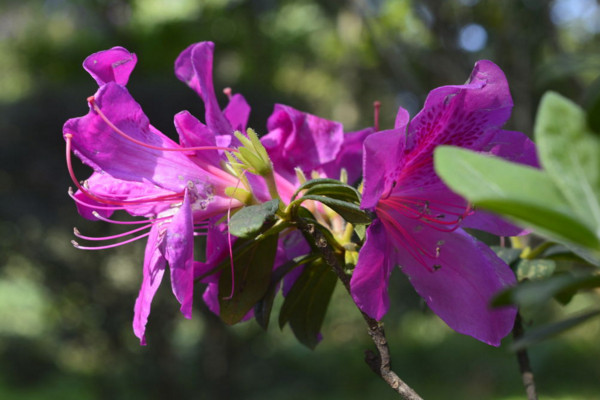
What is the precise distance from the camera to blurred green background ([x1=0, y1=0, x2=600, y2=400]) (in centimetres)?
435

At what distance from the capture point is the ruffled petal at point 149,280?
62cm

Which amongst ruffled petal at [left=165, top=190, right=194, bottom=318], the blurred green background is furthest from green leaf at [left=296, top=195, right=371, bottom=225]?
the blurred green background

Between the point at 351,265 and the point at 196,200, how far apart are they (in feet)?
0.53

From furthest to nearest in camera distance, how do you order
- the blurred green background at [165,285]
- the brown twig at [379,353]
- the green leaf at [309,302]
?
the blurred green background at [165,285], the green leaf at [309,302], the brown twig at [379,353]

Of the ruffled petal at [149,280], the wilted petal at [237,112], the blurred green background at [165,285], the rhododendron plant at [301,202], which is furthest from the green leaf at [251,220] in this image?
the blurred green background at [165,285]

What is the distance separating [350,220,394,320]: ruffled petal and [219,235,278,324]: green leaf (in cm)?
13

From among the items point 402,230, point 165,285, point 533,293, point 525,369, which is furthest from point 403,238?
point 165,285

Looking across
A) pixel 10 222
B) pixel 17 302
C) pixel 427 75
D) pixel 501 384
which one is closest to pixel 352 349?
pixel 501 384

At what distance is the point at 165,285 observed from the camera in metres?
4.60

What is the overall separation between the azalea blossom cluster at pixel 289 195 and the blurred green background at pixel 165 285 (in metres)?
1.97

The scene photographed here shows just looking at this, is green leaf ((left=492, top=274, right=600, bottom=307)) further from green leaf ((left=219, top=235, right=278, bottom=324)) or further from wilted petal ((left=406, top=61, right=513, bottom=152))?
green leaf ((left=219, top=235, right=278, bottom=324))

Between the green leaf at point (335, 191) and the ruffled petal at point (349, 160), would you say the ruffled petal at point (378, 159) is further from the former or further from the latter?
the ruffled petal at point (349, 160)

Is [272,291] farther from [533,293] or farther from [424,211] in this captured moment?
[533,293]

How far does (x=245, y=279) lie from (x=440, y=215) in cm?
20
